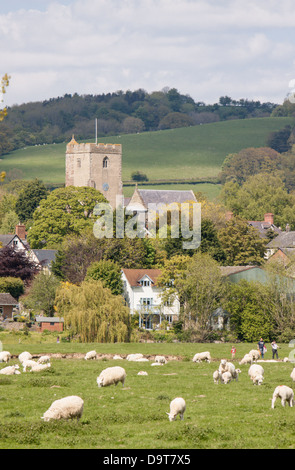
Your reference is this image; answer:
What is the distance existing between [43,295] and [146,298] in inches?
415

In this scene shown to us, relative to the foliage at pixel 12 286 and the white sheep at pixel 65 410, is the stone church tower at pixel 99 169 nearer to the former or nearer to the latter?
the foliage at pixel 12 286

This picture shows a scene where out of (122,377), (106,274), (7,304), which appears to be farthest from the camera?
(7,304)

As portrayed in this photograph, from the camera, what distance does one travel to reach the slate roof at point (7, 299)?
90162mm

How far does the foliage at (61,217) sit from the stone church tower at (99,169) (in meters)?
25.3

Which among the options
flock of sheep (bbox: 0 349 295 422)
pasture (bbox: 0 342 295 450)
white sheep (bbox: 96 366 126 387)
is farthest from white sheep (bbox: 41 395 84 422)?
white sheep (bbox: 96 366 126 387)

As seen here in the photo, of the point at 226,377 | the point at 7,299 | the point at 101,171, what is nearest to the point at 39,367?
the point at 226,377

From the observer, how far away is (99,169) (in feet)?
515

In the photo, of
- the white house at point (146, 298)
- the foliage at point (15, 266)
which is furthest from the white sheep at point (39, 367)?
the foliage at point (15, 266)

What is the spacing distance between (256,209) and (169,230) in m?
60.3

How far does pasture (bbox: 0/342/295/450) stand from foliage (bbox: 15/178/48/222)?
4765 inches

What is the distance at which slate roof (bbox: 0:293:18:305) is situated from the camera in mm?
90162

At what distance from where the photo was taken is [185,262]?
8675 centimetres

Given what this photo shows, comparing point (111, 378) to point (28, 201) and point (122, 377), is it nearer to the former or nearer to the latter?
point (122, 377)

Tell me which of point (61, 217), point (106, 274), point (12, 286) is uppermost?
point (61, 217)
